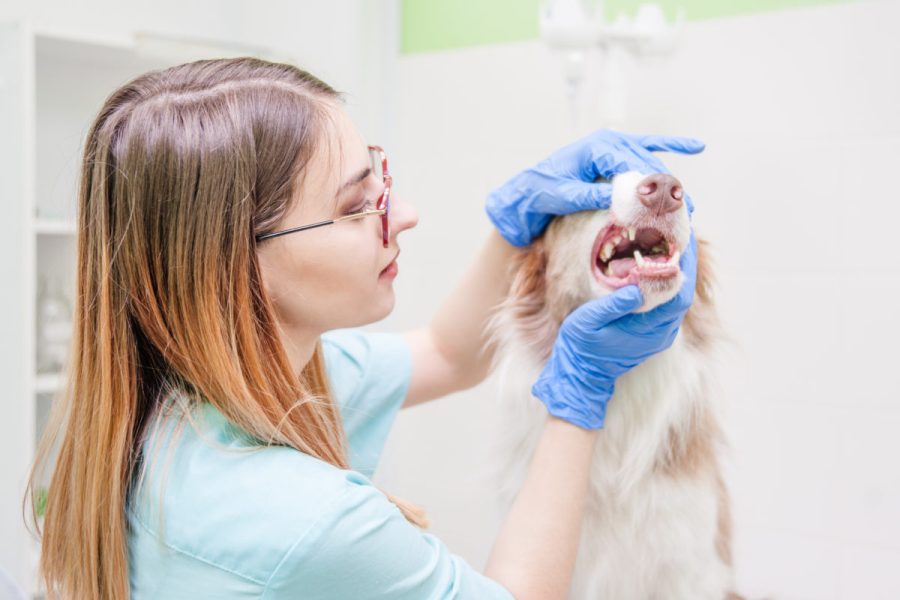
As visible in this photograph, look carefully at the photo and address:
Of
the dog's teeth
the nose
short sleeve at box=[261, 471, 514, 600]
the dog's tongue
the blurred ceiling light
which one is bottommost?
short sleeve at box=[261, 471, 514, 600]

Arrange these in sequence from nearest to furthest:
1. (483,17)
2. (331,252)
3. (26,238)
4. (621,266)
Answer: (331,252), (621,266), (26,238), (483,17)

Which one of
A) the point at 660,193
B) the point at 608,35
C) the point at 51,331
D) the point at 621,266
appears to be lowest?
the point at 51,331

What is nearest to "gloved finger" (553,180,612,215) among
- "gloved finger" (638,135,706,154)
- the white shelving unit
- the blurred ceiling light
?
"gloved finger" (638,135,706,154)

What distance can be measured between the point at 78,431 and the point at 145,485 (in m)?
0.12

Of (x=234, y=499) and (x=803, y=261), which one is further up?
(x=803, y=261)

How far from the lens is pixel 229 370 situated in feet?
3.11

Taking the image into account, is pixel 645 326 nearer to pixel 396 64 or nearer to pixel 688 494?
pixel 688 494

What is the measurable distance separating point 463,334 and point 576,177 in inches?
14.5

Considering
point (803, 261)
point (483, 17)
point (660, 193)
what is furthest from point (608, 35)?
point (660, 193)

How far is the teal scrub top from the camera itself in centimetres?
87

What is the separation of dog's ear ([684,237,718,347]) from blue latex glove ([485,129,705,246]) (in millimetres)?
103

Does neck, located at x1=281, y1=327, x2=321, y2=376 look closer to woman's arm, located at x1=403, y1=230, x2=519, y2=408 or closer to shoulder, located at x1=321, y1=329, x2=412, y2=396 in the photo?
shoulder, located at x1=321, y1=329, x2=412, y2=396

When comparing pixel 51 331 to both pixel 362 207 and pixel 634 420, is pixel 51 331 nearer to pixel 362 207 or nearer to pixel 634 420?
pixel 362 207

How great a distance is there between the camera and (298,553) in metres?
0.85
